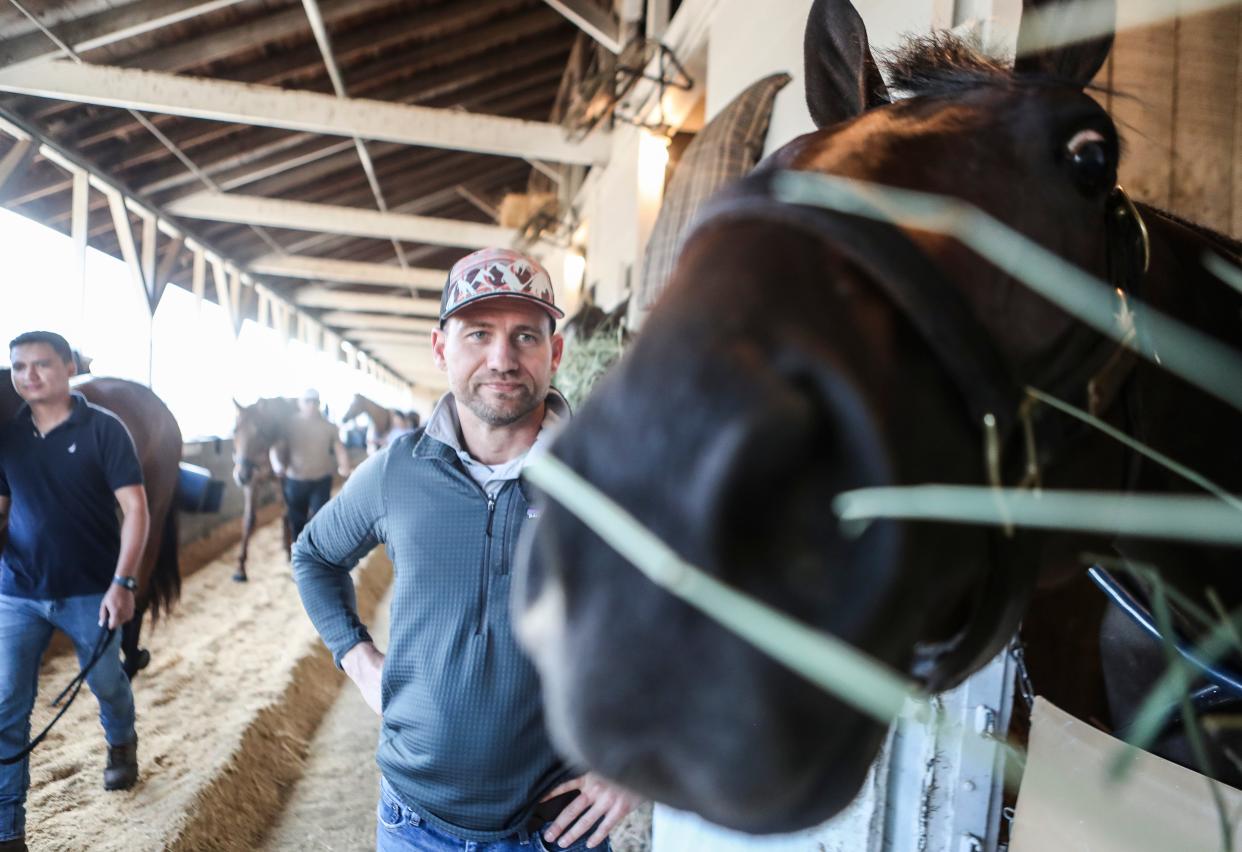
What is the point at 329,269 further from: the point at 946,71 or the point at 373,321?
the point at 946,71

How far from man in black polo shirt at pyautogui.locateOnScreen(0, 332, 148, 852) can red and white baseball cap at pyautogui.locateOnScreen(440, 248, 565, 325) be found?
2524 millimetres

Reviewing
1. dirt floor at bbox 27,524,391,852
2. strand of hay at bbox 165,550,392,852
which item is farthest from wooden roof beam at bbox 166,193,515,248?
strand of hay at bbox 165,550,392,852

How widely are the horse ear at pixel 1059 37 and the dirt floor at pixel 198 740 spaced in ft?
13.0

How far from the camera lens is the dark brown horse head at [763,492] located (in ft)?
1.73

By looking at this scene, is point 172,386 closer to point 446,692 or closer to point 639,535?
→ point 446,692

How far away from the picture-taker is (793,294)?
1.89 feet

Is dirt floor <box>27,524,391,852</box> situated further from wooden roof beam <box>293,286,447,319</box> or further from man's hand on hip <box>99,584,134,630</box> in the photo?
wooden roof beam <box>293,286,447,319</box>

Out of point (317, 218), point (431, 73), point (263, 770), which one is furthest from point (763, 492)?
point (317, 218)

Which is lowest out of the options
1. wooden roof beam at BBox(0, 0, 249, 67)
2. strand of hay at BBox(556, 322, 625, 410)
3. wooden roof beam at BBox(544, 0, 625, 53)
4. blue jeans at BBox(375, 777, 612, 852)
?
blue jeans at BBox(375, 777, 612, 852)

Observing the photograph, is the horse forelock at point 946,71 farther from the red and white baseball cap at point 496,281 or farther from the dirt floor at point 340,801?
the dirt floor at point 340,801

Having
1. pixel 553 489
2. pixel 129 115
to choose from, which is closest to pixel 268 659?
pixel 553 489

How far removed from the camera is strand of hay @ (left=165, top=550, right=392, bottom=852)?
3.33 metres

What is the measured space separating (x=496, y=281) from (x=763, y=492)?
1494 millimetres

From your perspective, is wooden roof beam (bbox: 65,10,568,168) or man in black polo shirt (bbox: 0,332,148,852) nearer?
man in black polo shirt (bbox: 0,332,148,852)
